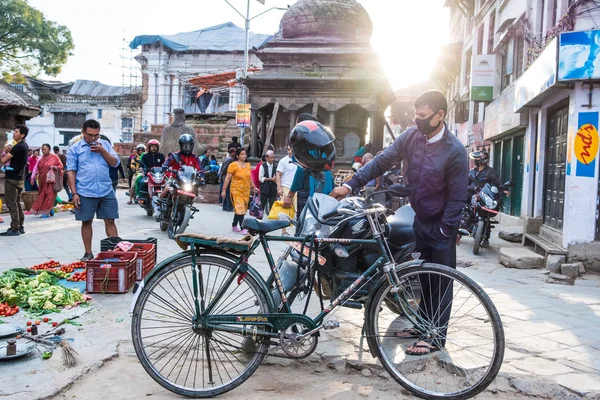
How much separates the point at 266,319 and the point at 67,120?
55698 millimetres

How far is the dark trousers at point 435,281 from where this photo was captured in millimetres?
3533

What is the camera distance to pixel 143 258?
6.07m

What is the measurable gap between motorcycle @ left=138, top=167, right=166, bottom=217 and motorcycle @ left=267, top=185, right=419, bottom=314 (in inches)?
343

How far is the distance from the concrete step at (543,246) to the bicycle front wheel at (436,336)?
18.3ft

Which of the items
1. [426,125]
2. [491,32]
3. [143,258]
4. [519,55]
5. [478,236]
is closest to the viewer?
[426,125]

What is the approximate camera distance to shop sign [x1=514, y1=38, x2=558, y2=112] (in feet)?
29.2

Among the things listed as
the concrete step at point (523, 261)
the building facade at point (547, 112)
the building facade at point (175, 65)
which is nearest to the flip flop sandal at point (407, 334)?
the concrete step at point (523, 261)

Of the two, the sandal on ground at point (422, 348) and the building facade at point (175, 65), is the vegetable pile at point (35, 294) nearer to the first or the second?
the sandal on ground at point (422, 348)

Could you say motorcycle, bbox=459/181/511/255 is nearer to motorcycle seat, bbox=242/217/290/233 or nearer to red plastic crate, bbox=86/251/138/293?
red plastic crate, bbox=86/251/138/293

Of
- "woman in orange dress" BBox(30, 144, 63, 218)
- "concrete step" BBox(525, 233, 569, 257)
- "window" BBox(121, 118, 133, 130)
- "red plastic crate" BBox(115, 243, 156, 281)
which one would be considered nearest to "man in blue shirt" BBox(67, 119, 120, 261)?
Result: "red plastic crate" BBox(115, 243, 156, 281)

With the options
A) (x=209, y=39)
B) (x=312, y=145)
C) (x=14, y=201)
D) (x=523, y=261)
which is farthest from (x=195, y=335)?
(x=209, y=39)

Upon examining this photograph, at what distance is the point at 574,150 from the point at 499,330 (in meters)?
6.39

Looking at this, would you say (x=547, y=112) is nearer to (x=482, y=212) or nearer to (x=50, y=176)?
(x=482, y=212)

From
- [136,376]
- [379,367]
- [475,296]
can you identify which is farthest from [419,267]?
[136,376]
